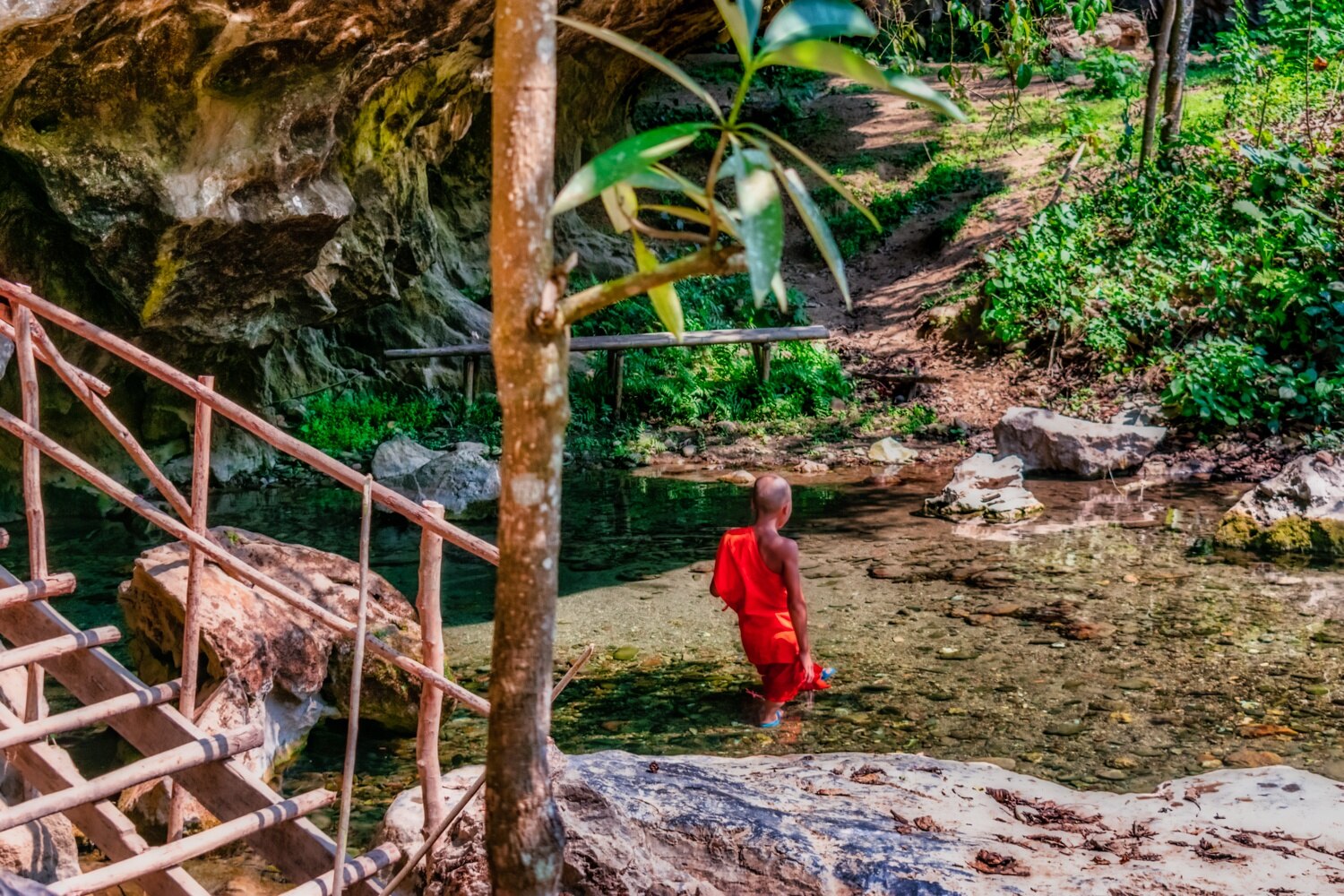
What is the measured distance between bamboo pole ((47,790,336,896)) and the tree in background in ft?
5.00

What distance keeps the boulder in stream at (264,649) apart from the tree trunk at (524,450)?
3.28 meters

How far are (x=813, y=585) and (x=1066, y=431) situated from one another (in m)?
4.21

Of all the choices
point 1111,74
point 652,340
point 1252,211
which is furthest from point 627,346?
point 1111,74

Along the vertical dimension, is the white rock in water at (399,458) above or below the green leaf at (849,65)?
below

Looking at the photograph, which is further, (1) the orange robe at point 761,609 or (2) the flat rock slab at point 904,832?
(1) the orange robe at point 761,609

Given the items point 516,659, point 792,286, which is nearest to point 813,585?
point 516,659

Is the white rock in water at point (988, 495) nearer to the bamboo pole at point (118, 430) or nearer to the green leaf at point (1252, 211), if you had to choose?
the green leaf at point (1252, 211)

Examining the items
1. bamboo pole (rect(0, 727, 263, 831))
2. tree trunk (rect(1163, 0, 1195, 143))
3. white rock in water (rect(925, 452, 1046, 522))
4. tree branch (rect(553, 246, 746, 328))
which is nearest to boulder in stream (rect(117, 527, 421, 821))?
bamboo pole (rect(0, 727, 263, 831))

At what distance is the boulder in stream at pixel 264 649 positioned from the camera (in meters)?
5.02

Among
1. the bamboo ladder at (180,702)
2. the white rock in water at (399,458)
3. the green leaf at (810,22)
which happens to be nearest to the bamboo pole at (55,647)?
the bamboo ladder at (180,702)

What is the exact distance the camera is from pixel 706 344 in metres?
14.0

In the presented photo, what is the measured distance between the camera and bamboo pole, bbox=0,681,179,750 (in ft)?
11.4

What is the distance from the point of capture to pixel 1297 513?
837cm

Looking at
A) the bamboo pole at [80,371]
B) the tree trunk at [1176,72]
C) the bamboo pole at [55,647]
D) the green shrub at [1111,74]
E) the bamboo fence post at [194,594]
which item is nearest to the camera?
the bamboo pole at [55,647]
